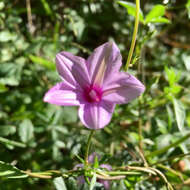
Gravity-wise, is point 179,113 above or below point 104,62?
below

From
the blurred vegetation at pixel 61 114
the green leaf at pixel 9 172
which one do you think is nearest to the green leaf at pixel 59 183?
the green leaf at pixel 9 172

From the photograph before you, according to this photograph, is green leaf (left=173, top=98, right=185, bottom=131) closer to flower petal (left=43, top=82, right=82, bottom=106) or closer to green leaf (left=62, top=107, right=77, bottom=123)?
flower petal (left=43, top=82, right=82, bottom=106)

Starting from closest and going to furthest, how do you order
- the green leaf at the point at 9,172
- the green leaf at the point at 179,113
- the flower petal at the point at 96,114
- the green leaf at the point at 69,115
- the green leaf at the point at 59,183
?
the flower petal at the point at 96,114 < the green leaf at the point at 9,172 < the green leaf at the point at 59,183 < the green leaf at the point at 179,113 < the green leaf at the point at 69,115

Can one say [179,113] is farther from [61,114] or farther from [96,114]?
[61,114]

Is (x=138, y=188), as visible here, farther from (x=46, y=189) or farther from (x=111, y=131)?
(x=46, y=189)

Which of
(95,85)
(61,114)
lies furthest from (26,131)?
(95,85)

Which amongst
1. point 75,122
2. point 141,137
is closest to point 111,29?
point 75,122

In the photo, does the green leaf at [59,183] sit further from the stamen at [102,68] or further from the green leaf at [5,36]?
the green leaf at [5,36]
